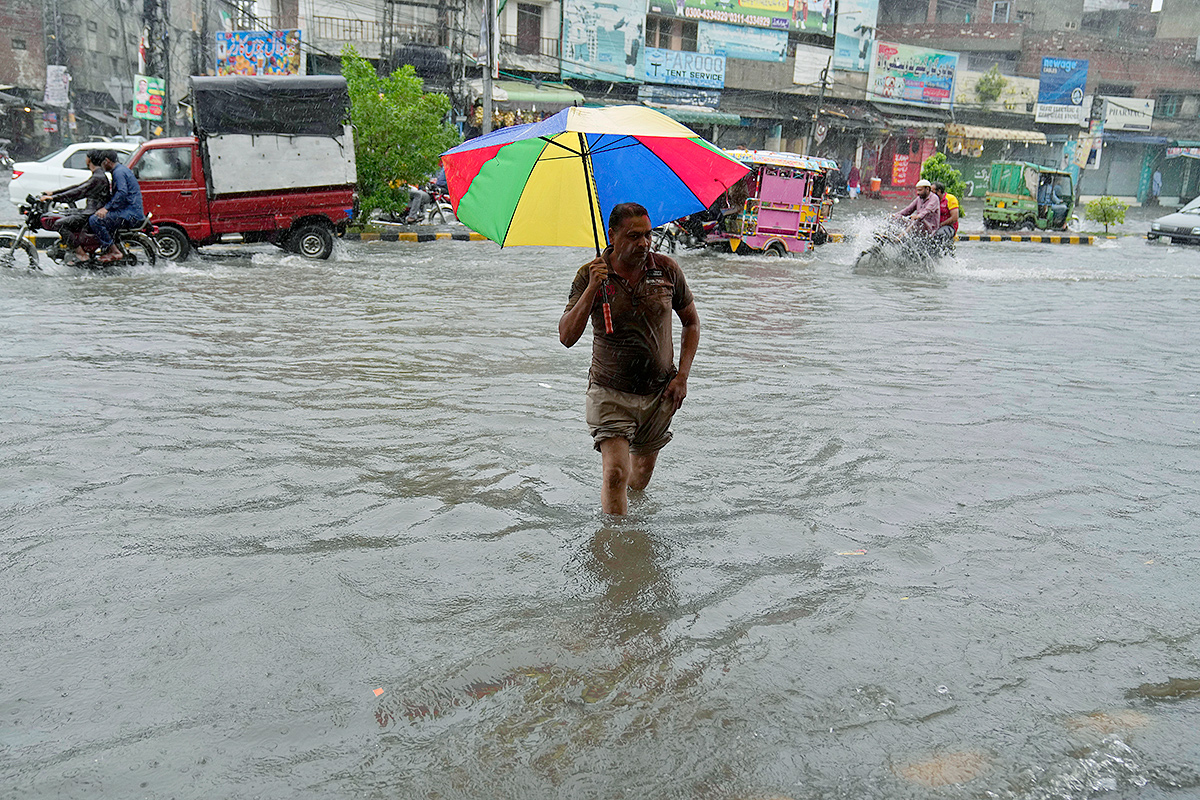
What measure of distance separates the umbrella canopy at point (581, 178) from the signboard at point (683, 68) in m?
31.2

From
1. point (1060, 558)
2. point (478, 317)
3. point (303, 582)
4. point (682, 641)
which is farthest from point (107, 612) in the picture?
point (478, 317)

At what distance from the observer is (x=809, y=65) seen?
37.2 m

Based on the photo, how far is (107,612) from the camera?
3.59 metres

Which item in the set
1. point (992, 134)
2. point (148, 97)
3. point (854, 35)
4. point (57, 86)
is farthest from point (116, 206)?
point (992, 134)

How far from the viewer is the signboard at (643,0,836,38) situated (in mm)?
33969

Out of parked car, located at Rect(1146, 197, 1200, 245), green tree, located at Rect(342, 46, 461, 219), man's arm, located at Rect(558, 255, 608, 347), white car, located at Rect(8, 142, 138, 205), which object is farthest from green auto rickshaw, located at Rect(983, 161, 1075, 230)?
man's arm, located at Rect(558, 255, 608, 347)

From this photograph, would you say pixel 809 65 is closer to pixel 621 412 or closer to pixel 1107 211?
pixel 1107 211

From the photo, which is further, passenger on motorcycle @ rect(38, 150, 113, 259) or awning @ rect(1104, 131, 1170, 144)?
awning @ rect(1104, 131, 1170, 144)

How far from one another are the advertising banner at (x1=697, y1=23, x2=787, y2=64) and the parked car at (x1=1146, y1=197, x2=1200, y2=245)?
1626cm

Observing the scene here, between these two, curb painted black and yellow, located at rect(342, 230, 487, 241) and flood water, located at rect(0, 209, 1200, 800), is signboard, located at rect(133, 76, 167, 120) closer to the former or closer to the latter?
curb painted black and yellow, located at rect(342, 230, 487, 241)

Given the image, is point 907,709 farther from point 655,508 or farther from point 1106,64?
point 1106,64

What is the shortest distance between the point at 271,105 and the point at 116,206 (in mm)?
3190

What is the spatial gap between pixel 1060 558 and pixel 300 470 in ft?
12.8

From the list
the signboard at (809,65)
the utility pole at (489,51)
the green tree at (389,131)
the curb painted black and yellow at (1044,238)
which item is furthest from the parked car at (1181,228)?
the green tree at (389,131)
